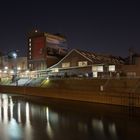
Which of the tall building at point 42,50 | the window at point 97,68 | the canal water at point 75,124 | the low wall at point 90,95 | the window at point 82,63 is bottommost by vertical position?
the canal water at point 75,124

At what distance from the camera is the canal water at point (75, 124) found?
660 inches

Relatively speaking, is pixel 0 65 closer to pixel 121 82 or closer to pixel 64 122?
pixel 121 82

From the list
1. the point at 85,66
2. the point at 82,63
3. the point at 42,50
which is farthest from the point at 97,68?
the point at 42,50

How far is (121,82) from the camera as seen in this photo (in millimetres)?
32781

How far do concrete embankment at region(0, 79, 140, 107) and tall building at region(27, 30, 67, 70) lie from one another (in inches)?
579

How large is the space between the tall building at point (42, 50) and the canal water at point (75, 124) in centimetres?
3183

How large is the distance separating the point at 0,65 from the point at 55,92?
44.6 meters

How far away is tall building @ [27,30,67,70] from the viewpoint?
59.4m

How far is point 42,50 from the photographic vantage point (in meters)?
61.1

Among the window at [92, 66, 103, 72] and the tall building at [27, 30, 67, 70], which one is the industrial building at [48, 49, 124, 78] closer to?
the window at [92, 66, 103, 72]

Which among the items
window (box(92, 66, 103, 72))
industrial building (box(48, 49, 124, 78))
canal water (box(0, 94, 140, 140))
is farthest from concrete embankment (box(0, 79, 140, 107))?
window (box(92, 66, 103, 72))

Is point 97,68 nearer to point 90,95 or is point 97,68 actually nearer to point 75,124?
point 90,95

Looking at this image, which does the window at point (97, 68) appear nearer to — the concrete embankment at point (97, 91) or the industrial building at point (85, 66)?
the industrial building at point (85, 66)

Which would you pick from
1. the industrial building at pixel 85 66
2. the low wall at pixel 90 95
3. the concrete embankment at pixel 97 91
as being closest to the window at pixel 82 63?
the industrial building at pixel 85 66
